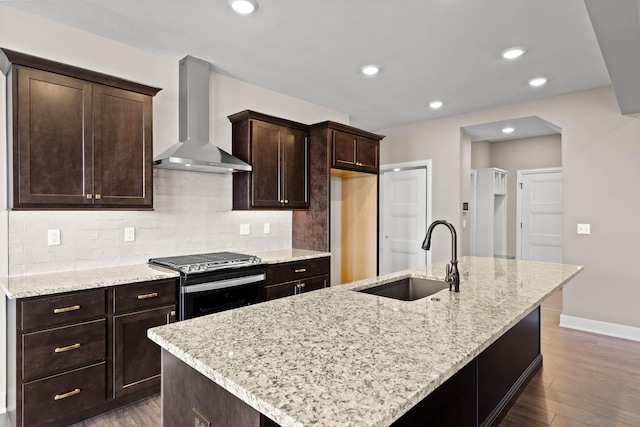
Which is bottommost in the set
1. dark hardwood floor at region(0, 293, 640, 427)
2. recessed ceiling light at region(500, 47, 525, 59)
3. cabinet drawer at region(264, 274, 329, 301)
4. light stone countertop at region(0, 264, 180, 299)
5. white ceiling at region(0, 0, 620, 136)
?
dark hardwood floor at region(0, 293, 640, 427)

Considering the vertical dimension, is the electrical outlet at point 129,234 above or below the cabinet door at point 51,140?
below

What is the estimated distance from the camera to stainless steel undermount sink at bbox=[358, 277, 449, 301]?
2.18 meters

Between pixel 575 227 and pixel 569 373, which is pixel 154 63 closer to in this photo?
pixel 569 373

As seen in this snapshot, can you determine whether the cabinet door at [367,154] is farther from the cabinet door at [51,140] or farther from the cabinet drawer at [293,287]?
the cabinet door at [51,140]

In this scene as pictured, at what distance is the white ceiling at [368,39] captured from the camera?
236 centimetres

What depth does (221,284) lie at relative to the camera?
2.76 meters

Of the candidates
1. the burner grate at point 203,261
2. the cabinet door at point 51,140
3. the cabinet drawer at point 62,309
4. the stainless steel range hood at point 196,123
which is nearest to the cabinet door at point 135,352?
the cabinet drawer at point 62,309

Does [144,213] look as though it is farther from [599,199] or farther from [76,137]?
[599,199]

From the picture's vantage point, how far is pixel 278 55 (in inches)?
121

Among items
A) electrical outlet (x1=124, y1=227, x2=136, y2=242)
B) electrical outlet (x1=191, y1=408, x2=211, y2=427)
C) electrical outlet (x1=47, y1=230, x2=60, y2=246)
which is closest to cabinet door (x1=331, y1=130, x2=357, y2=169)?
electrical outlet (x1=124, y1=227, x2=136, y2=242)

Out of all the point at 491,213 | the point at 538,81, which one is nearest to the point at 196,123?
the point at 538,81

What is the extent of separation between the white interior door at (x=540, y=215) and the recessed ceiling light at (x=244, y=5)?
18.2 feet

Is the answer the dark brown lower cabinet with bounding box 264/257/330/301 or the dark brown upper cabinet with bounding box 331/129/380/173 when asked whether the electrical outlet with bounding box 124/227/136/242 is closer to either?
the dark brown lower cabinet with bounding box 264/257/330/301

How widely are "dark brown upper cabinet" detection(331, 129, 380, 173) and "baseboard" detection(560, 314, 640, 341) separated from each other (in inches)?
108
